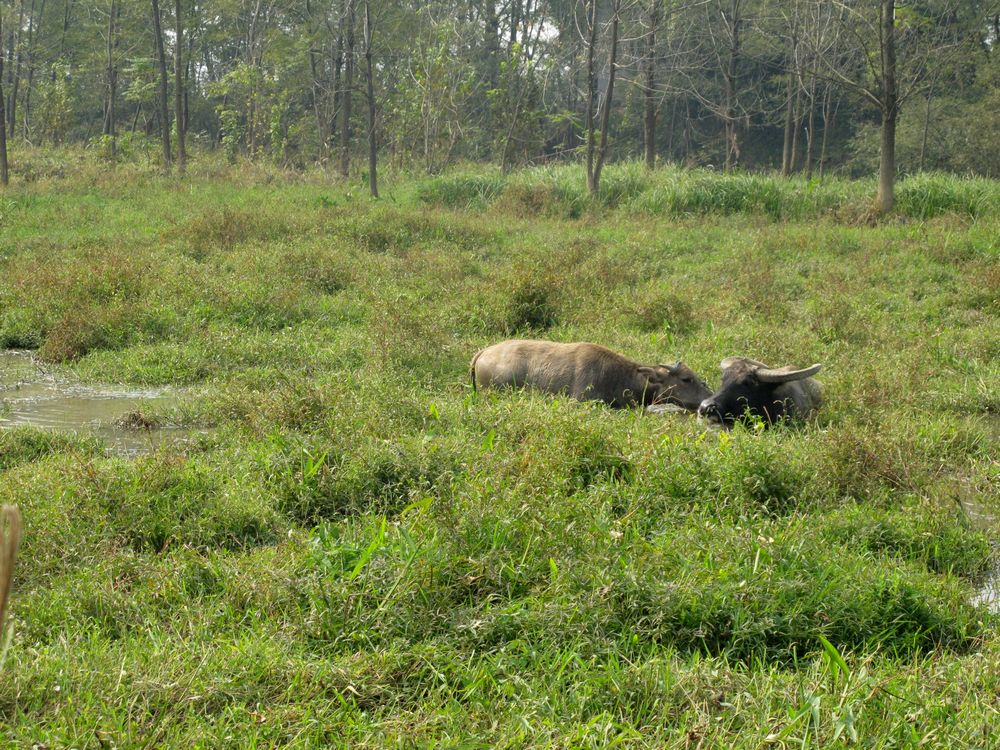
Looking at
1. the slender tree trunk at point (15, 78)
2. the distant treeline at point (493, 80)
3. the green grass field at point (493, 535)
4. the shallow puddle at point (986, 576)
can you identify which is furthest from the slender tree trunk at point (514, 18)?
the shallow puddle at point (986, 576)

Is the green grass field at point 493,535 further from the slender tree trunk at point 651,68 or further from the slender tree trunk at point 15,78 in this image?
the slender tree trunk at point 15,78

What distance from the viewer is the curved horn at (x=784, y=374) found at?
24.6ft

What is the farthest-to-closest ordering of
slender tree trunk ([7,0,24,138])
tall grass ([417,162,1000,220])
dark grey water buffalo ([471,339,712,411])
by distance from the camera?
slender tree trunk ([7,0,24,138]) < tall grass ([417,162,1000,220]) < dark grey water buffalo ([471,339,712,411])

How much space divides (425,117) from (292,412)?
70.4 ft

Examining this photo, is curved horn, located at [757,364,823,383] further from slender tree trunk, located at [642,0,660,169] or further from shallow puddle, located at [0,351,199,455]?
slender tree trunk, located at [642,0,660,169]

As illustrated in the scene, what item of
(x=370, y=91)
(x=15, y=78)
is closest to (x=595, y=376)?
(x=370, y=91)

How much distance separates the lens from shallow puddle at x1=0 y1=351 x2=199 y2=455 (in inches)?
279

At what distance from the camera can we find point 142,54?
36.8m

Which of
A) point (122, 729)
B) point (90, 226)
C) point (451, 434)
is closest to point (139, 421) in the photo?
point (451, 434)

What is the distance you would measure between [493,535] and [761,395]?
3.95 m

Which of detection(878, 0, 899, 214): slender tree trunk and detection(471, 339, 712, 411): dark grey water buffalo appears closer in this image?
detection(471, 339, 712, 411): dark grey water buffalo

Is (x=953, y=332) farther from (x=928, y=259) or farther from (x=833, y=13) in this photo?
(x=833, y=13)

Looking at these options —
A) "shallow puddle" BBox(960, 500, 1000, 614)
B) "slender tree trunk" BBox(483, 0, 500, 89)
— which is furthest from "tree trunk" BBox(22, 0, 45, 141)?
"shallow puddle" BBox(960, 500, 1000, 614)

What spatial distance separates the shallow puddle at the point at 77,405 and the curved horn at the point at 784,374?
14.2 ft
